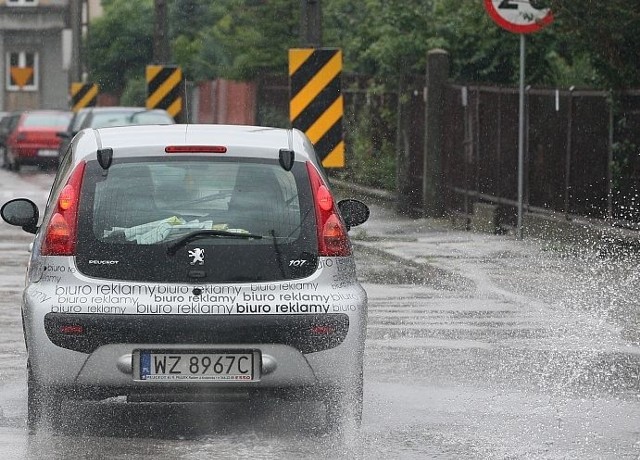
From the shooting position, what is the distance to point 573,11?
16156mm

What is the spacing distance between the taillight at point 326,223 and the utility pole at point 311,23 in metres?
11.4

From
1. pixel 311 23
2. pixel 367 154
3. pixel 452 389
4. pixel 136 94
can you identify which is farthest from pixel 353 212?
pixel 136 94

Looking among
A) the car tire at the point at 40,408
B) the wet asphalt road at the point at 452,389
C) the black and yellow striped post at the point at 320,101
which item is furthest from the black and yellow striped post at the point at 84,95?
the car tire at the point at 40,408

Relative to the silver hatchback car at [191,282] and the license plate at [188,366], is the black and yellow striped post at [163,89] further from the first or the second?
the license plate at [188,366]

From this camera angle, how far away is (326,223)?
828 cm

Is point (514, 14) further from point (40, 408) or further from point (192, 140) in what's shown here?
point (40, 408)

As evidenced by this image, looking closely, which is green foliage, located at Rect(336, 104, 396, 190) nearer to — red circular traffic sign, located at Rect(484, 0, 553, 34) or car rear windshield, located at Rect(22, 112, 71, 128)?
red circular traffic sign, located at Rect(484, 0, 553, 34)

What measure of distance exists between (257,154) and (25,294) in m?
1.22

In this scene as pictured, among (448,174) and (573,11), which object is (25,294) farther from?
(448,174)

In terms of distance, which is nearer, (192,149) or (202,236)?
(202,236)

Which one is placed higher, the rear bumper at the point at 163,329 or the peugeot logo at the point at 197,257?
the peugeot logo at the point at 197,257

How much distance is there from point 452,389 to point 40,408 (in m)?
2.32

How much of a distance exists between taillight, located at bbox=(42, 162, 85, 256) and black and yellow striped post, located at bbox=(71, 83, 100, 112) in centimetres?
3873

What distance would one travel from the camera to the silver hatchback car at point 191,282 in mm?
7945
